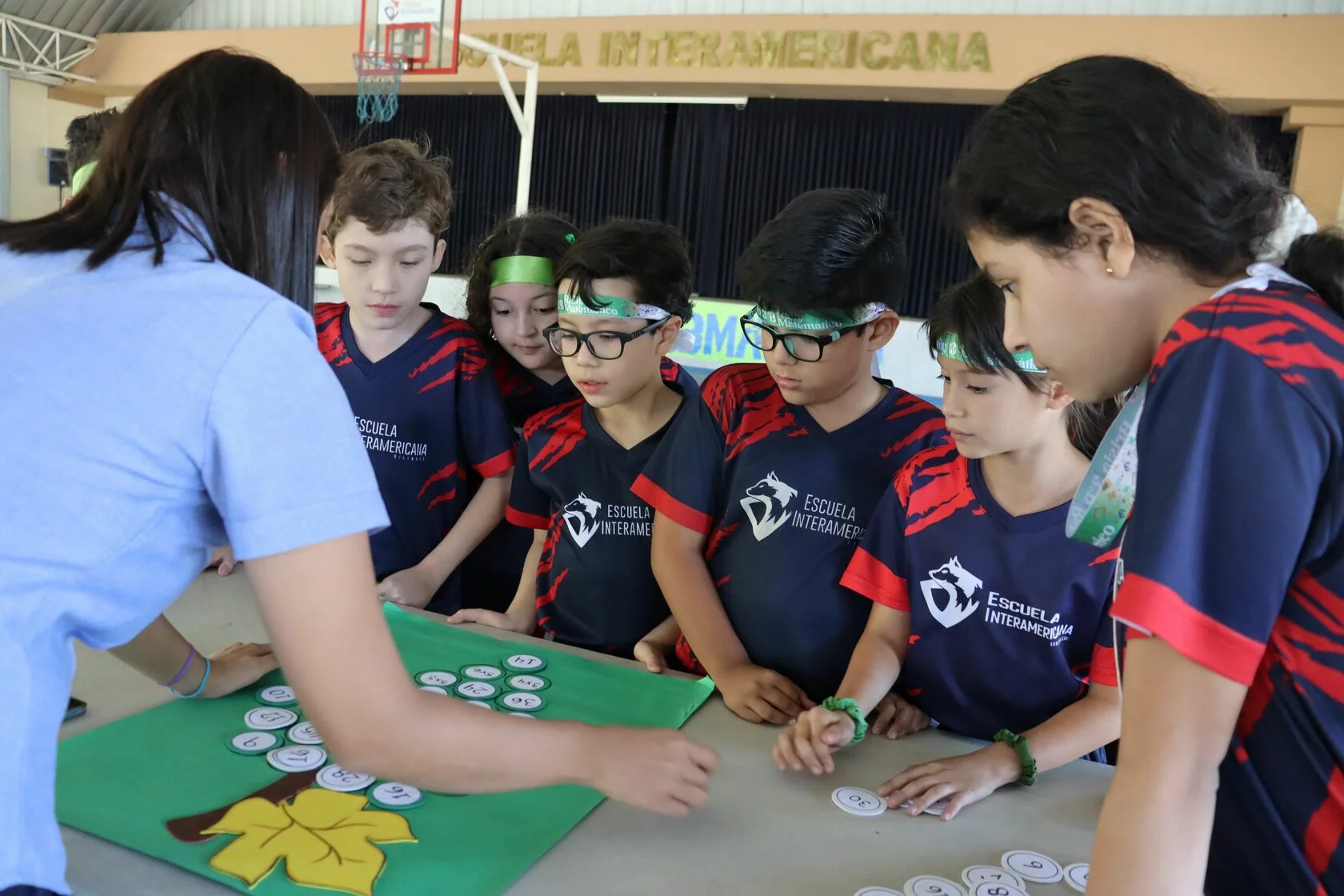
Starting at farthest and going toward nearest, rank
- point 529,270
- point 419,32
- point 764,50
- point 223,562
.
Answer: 1. point 764,50
2. point 419,32
3. point 529,270
4. point 223,562

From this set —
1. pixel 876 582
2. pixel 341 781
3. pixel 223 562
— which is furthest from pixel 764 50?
pixel 341 781

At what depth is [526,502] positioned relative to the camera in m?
1.92

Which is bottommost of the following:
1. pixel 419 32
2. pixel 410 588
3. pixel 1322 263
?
pixel 410 588

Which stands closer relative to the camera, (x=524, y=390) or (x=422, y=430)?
(x=422, y=430)

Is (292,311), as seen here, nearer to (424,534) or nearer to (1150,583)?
(1150,583)

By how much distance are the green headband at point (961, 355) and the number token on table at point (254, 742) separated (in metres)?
1.00

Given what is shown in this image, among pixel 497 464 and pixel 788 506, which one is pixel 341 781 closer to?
pixel 788 506

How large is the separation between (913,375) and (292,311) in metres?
6.97

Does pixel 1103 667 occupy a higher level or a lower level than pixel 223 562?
higher

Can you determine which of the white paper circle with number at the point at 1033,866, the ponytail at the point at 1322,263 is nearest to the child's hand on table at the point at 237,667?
the white paper circle with number at the point at 1033,866

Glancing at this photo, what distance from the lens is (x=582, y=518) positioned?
1802mm

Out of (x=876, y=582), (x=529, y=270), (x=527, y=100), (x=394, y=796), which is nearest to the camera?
(x=394, y=796)

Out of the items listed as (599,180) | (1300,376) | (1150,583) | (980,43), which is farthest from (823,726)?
(599,180)

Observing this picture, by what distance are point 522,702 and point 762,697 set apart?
0.32 meters
